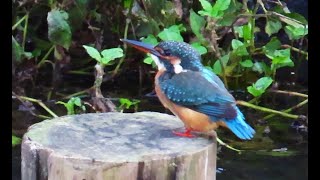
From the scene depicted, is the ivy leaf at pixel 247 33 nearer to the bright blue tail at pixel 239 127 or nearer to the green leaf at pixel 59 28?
the green leaf at pixel 59 28

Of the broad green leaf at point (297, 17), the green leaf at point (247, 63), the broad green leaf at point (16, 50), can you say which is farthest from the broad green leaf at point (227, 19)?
the broad green leaf at point (16, 50)

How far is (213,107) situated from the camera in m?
2.64

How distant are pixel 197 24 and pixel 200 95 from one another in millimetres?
1616

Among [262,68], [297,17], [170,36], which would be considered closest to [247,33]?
[262,68]

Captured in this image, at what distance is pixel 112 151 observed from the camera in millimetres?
2371

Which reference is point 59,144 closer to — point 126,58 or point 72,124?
point 72,124

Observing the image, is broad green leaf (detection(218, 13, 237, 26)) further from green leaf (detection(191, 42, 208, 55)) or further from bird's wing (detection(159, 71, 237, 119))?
bird's wing (detection(159, 71, 237, 119))

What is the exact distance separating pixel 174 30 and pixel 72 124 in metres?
1.51

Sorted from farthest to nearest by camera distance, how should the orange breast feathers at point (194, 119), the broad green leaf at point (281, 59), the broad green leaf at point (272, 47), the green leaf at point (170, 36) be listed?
1. the broad green leaf at point (272, 47)
2. the broad green leaf at point (281, 59)
3. the green leaf at point (170, 36)
4. the orange breast feathers at point (194, 119)

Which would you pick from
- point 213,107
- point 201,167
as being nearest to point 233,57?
point 213,107

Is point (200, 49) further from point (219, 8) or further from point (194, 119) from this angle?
point (194, 119)

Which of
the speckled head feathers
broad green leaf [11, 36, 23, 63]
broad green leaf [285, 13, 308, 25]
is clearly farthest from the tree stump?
broad green leaf [285, 13, 308, 25]

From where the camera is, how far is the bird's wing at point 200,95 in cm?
265

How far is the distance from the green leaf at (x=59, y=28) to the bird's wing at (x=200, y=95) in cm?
179
